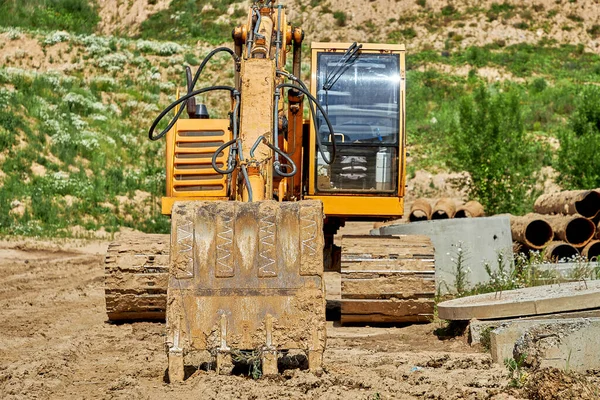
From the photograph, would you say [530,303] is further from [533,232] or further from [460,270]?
[533,232]

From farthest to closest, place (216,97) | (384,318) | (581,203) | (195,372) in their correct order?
(216,97)
(581,203)
(384,318)
(195,372)

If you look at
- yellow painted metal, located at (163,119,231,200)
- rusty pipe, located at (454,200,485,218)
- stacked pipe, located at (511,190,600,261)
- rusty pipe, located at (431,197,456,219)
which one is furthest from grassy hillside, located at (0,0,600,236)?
yellow painted metal, located at (163,119,231,200)

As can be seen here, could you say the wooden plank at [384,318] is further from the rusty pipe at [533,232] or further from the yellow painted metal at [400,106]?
the rusty pipe at [533,232]

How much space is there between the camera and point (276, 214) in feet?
20.0

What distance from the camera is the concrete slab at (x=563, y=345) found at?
5.86 meters

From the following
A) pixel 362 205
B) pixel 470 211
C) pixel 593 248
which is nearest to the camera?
pixel 362 205

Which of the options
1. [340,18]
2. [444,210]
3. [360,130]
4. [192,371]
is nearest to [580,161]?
[444,210]

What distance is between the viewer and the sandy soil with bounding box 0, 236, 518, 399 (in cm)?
552

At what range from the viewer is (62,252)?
16641mm

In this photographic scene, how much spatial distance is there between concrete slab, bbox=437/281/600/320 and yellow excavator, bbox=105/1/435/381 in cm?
85

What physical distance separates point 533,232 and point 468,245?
3.56 m

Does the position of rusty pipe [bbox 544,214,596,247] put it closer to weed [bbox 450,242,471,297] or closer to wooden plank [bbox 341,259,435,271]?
weed [bbox 450,242,471,297]

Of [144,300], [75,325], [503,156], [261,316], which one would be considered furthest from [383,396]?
[503,156]

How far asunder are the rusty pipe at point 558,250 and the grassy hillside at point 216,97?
6890 millimetres
